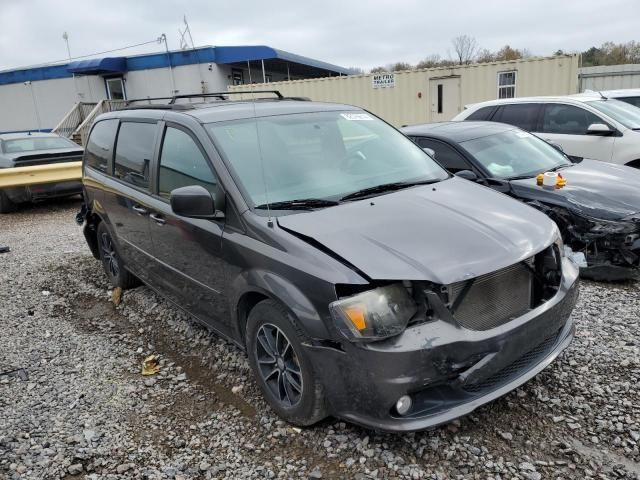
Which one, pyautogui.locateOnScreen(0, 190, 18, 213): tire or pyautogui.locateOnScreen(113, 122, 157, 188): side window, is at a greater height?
pyautogui.locateOnScreen(113, 122, 157, 188): side window

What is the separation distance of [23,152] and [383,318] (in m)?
10.9

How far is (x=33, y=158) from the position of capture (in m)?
10.4

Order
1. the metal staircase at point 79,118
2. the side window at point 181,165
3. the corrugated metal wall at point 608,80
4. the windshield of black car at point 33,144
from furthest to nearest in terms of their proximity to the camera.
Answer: the metal staircase at point 79,118
the corrugated metal wall at point 608,80
the windshield of black car at point 33,144
the side window at point 181,165

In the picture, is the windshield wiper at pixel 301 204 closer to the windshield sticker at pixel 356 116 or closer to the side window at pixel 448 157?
the windshield sticker at pixel 356 116

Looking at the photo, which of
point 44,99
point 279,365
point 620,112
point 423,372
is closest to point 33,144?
point 279,365

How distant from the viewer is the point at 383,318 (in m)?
2.41

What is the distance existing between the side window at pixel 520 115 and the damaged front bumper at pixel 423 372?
6.37 meters

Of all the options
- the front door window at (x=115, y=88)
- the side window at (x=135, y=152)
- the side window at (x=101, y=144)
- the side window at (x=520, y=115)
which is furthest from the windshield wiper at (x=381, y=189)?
the front door window at (x=115, y=88)

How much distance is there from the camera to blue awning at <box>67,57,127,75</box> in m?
24.2

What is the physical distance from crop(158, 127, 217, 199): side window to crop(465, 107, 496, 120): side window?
6214 millimetres

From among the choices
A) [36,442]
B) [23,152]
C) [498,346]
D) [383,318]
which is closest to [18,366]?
[36,442]

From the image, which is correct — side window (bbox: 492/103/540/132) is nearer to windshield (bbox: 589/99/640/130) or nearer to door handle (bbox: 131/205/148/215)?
windshield (bbox: 589/99/640/130)

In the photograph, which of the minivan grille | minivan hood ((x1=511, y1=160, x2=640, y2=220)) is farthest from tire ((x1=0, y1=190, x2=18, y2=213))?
the minivan grille

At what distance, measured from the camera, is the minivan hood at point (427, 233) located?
2508 mm
